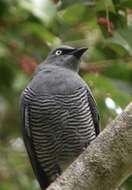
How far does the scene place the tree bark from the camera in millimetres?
2727

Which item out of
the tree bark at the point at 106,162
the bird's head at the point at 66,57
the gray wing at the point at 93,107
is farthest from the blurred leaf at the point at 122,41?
the tree bark at the point at 106,162

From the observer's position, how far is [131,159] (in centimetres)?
275

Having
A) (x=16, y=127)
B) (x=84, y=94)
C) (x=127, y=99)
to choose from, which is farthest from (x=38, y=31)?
(x=16, y=127)

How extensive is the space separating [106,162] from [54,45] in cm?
207

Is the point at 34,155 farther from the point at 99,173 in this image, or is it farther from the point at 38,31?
the point at 99,173

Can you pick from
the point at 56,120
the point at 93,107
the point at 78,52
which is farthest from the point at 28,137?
the point at 78,52

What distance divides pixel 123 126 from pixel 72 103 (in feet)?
3.90

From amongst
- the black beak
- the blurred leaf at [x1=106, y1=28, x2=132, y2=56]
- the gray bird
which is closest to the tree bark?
the blurred leaf at [x1=106, y1=28, x2=132, y2=56]

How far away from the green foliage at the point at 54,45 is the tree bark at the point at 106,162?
673 mm

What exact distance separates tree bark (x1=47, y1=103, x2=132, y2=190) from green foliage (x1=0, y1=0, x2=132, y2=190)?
0.67 meters

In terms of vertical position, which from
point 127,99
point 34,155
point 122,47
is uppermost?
point 122,47

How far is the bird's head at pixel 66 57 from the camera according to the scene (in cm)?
423

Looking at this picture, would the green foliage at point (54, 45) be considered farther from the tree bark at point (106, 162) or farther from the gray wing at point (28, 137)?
the tree bark at point (106, 162)

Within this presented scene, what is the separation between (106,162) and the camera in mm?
2734
